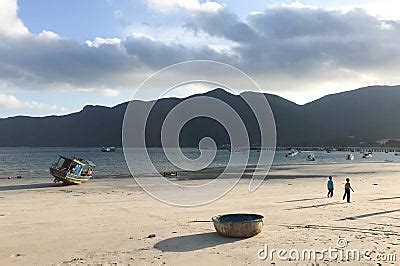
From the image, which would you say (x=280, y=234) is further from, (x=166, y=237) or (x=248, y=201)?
(x=248, y=201)

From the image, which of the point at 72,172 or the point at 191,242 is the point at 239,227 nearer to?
the point at 191,242

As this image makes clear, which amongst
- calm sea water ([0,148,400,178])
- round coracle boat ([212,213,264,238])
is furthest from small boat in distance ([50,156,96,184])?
round coracle boat ([212,213,264,238])

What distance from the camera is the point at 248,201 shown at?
922 inches

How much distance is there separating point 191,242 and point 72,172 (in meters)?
28.3

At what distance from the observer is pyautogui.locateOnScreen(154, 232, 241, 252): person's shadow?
11.6m

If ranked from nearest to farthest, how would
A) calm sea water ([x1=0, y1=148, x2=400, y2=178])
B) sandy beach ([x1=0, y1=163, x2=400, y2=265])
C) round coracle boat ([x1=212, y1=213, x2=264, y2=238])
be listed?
sandy beach ([x1=0, y1=163, x2=400, y2=265]), round coracle boat ([x1=212, y1=213, x2=264, y2=238]), calm sea water ([x1=0, y1=148, x2=400, y2=178])

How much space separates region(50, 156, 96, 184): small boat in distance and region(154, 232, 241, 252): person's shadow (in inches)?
1072

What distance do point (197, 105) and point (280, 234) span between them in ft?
77.6

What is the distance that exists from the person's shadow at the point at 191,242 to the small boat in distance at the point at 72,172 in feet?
89.4

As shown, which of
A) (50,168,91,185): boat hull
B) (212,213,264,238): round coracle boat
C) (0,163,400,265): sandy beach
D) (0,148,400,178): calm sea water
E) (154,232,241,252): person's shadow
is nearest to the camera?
(0,163,400,265): sandy beach

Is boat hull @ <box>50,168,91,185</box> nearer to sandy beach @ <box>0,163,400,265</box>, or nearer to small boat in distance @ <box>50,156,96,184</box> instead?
small boat in distance @ <box>50,156,96,184</box>

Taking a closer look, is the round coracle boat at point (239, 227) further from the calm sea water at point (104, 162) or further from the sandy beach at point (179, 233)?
the calm sea water at point (104, 162)

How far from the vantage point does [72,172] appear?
38438 mm

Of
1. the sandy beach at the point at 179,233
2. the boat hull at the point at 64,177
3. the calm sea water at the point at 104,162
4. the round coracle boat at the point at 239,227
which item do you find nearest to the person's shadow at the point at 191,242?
the sandy beach at the point at 179,233
